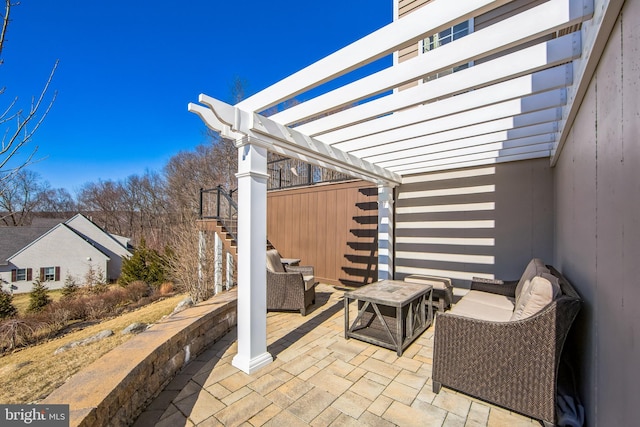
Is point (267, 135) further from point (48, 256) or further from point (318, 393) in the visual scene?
point (48, 256)

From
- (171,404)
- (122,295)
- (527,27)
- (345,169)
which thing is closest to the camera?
(527,27)

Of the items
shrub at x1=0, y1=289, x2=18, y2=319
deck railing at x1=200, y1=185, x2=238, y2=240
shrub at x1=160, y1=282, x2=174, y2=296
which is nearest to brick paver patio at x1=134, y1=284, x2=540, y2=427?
deck railing at x1=200, y1=185, x2=238, y2=240

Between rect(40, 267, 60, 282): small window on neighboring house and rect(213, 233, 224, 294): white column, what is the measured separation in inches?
692

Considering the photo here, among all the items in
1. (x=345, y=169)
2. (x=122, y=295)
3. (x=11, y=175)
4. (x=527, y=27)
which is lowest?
(x=122, y=295)

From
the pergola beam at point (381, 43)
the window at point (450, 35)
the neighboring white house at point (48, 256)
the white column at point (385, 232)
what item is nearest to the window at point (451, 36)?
the window at point (450, 35)

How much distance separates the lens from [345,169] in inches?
169

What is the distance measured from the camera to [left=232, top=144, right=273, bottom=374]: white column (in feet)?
8.77

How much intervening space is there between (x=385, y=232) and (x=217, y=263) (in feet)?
14.3

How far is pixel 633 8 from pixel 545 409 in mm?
2344

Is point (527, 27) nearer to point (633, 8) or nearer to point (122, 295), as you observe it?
point (633, 8)

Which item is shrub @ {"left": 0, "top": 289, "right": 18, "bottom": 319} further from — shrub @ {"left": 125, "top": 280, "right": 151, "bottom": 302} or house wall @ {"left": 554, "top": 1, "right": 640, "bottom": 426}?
house wall @ {"left": 554, "top": 1, "right": 640, "bottom": 426}

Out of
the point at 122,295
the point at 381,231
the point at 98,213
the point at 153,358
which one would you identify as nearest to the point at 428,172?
the point at 381,231

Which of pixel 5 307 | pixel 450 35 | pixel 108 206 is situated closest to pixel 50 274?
pixel 108 206

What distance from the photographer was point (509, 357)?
206 centimetres
